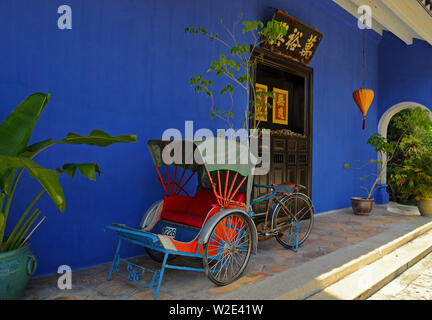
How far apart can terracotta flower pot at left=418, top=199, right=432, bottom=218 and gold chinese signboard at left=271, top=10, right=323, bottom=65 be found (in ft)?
12.3

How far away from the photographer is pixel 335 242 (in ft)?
15.4

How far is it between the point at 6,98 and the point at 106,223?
5.05 ft

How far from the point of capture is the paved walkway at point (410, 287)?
3199 mm

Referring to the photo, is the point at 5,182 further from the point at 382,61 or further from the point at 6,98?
the point at 382,61

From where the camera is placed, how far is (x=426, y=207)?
694 centimetres

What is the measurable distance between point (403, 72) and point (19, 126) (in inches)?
363

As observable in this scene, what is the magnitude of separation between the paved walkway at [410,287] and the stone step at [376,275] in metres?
0.06

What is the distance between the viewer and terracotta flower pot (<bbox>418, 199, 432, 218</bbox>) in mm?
6914

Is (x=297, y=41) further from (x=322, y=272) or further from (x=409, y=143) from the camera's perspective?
(x=409, y=143)

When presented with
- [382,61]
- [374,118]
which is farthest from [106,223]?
[382,61]
